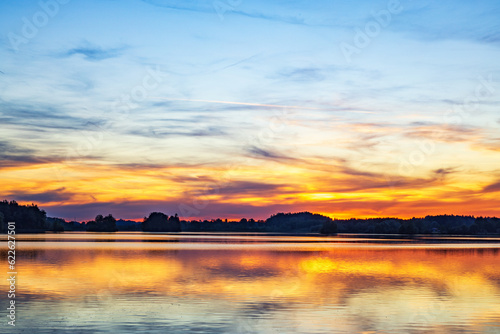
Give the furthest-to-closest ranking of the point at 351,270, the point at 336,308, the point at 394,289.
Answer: the point at 351,270 < the point at 394,289 < the point at 336,308

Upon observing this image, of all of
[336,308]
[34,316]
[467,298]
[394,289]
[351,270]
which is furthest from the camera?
[351,270]

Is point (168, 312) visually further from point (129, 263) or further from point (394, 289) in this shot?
point (129, 263)

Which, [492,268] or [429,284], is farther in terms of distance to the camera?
[492,268]

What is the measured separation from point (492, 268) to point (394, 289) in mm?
20350

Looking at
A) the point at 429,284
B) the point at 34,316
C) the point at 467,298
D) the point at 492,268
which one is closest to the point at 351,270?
the point at 429,284

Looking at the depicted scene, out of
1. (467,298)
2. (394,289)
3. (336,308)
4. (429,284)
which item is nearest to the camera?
(336,308)

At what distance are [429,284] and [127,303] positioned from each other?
20.4 metres

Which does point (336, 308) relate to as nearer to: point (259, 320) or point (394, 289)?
point (259, 320)

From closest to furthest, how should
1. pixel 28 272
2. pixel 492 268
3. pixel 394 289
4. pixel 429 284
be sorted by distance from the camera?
1. pixel 394 289
2. pixel 429 284
3. pixel 28 272
4. pixel 492 268

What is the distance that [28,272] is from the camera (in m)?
38.8

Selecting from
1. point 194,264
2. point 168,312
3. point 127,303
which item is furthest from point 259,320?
point 194,264

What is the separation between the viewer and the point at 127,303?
2620 centimetres

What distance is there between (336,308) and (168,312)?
7812 millimetres

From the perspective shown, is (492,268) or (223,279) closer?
(223,279)
